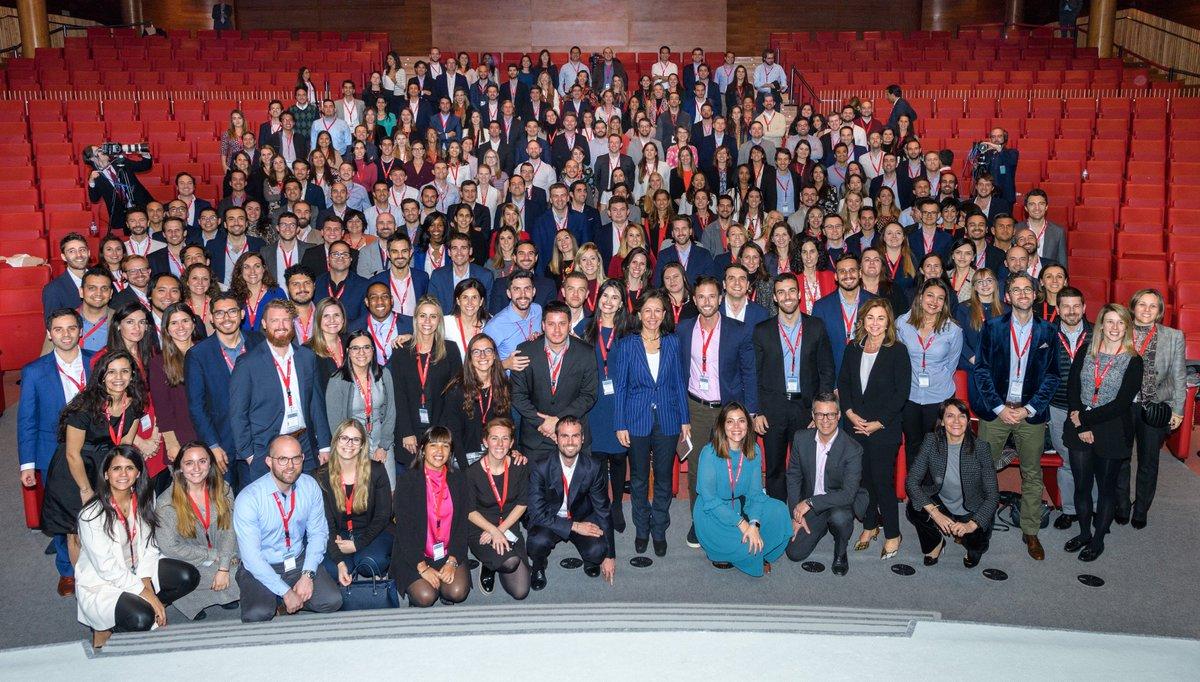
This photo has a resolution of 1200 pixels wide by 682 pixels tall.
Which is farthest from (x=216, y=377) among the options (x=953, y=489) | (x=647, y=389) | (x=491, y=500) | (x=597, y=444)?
Result: (x=953, y=489)

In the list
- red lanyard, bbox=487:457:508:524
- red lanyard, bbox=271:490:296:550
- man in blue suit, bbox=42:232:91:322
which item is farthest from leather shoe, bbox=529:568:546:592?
man in blue suit, bbox=42:232:91:322

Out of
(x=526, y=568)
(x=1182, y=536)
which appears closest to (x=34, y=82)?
(x=526, y=568)

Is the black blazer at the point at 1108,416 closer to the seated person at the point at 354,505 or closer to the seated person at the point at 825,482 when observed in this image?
the seated person at the point at 825,482

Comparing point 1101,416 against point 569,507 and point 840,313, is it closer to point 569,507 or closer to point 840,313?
point 840,313

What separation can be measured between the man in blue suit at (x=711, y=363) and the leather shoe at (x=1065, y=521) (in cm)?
187

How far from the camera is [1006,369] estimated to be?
495 cm

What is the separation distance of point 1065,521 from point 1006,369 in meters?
0.98

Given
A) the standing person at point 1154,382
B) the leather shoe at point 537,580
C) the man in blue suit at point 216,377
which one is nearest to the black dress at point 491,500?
the leather shoe at point 537,580

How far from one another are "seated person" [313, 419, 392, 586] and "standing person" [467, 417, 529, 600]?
44cm

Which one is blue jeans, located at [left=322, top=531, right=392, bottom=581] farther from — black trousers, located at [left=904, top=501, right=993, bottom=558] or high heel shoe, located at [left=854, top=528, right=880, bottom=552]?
black trousers, located at [left=904, top=501, right=993, bottom=558]

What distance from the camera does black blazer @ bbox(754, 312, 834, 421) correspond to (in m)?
4.98

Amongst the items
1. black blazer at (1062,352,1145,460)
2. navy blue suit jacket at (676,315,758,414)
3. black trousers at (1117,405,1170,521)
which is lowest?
black trousers at (1117,405,1170,521)

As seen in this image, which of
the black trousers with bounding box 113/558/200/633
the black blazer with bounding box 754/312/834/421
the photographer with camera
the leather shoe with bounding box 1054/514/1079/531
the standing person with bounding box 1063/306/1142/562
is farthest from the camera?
the photographer with camera

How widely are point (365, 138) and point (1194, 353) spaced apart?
23.4ft
